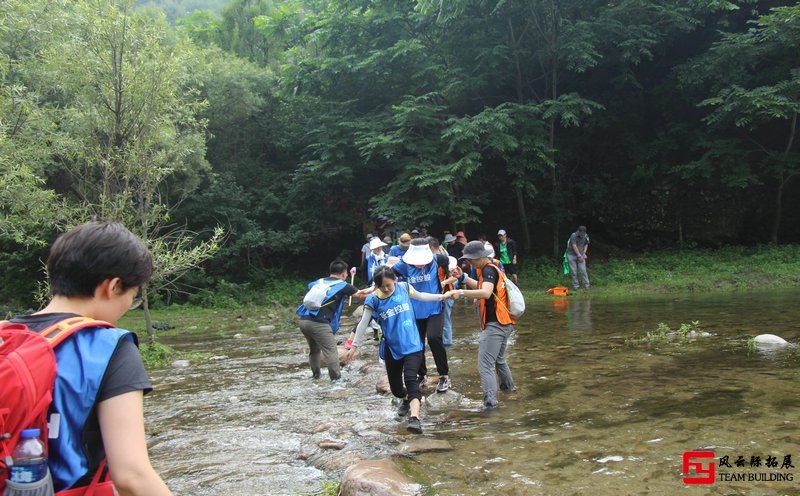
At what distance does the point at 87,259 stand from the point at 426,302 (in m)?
5.54

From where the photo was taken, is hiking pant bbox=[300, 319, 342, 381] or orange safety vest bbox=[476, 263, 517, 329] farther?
hiking pant bbox=[300, 319, 342, 381]

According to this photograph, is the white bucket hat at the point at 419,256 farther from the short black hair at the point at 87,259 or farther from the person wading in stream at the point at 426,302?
the short black hair at the point at 87,259

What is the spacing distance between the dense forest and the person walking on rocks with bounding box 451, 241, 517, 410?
13219 mm

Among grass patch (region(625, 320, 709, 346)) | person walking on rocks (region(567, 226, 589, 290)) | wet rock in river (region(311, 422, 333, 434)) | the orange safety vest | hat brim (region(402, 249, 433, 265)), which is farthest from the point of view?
person walking on rocks (region(567, 226, 589, 290))

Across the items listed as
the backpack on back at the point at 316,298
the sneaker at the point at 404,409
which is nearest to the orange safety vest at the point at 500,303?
the sneaker at the point at 404,409

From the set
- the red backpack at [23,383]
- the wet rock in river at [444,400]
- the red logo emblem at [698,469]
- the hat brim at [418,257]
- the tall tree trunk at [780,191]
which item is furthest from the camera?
the tall tree trunk at [780,191]

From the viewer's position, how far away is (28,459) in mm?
1530

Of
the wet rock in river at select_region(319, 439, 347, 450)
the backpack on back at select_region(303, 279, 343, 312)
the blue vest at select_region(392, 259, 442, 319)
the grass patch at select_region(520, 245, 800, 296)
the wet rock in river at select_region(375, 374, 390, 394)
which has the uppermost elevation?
the blue vest at select_region(392, 259, 442, 319)

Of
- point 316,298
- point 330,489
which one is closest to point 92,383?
point 330,489

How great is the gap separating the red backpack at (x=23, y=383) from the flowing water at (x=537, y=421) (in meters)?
3.18

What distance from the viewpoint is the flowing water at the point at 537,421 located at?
431 centimetres

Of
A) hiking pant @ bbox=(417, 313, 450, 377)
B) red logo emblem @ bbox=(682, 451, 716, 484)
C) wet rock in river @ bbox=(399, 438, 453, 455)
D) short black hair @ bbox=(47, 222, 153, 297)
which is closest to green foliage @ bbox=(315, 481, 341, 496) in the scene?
wet rock in river @ bbox=(399, 438, 453, 455)

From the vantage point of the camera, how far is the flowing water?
431 centimetres

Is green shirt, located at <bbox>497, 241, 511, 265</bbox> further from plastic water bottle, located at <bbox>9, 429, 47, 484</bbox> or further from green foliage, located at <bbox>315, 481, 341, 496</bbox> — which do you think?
plastic water bottle, located at <bbox>9, 429, 47, 484</bbox>
